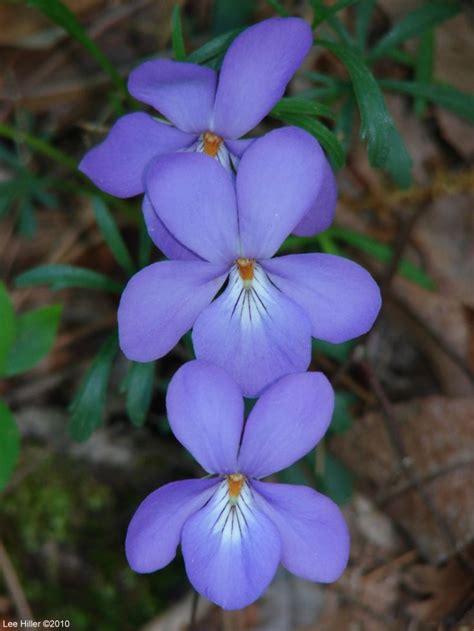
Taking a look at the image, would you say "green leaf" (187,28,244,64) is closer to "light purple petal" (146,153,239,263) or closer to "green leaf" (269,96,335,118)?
"green leaf" (269,96,335,118)

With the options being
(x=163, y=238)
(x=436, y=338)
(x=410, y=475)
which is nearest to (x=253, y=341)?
(x=163, y=238)

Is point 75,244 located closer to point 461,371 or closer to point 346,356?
point 346,356

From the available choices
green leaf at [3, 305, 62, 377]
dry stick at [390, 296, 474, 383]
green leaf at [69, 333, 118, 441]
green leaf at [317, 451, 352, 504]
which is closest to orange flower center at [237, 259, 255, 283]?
green leaf at [69, 333, 118, 441]

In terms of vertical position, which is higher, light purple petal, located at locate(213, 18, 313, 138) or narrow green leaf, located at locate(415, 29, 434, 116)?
narrow green leaf, located at locate(415, 29, 434, 116)

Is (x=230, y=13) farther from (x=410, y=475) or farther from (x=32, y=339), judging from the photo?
(x=410, y=475)

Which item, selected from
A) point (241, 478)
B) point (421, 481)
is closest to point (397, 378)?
point (421, 481)

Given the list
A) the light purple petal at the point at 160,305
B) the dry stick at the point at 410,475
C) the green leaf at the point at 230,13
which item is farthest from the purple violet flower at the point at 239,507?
the green leaf at the point at 230,13
